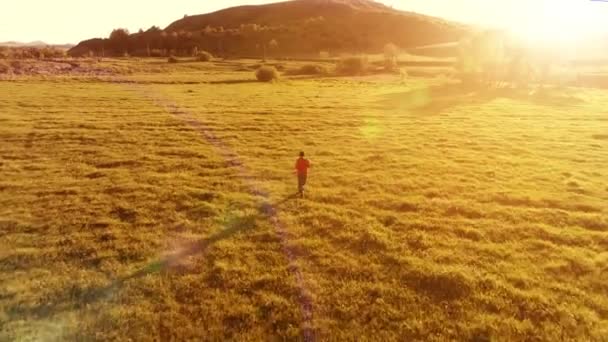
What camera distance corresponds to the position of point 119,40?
Answer: 595ft

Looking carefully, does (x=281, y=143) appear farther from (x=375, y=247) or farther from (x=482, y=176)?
(x=375, y=247)

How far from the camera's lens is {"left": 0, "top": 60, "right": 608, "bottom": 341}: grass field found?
898 centimetres

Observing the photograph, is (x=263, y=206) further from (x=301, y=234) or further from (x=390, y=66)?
(x=390, y=66)

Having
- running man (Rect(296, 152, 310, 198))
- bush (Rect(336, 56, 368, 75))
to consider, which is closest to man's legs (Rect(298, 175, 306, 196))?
running man (Rect(296, 152, 310, 198))

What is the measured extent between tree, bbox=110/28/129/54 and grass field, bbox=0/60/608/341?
16331cm

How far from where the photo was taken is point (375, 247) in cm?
1220

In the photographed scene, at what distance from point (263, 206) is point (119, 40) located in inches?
7616

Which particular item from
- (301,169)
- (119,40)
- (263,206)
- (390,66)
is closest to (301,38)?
(390,66)

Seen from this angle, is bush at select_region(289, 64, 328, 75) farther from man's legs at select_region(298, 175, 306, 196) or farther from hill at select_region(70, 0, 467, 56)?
man's legs at select_region(298, 175, 306, 196)

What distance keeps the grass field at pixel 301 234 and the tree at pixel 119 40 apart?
536ft

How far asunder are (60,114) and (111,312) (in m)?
30.3

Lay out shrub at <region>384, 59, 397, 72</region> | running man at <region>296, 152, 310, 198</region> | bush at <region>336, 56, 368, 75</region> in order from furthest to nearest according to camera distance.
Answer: shrub at <region>384, 59, 397, 72</region>
bush at <region>336, 56, 368, 75</region>
running man at <region>296, 152, 310, 198</region>

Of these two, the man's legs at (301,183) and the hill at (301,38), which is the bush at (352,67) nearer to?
the hill at (301,38)

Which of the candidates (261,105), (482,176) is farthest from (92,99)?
(482,176)
